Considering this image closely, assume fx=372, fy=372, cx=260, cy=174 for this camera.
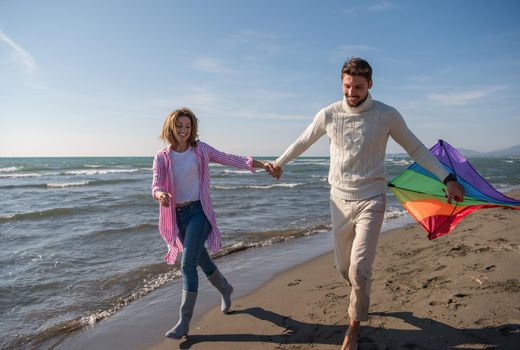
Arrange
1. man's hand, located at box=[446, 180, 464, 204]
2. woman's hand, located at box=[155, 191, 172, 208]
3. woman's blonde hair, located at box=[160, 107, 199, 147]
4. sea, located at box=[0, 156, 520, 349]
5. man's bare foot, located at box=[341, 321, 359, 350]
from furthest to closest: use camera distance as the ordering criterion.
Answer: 1. sea, located at box=[0, 156, 520, 349]
2. woman's blonde hair, located at box=[160, 107, 199, 147]
3. woman's hand, located at box=[155, 191, 172, 208]
4. man's bare foot, located at box=[341, 321, 359, 350]
5. man's hand, located at box=[446, 180, 464, 204]

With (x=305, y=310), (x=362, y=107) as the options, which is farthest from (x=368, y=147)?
(x=305, y=310)

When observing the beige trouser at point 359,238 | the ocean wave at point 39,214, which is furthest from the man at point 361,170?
the ocean wave at point 39,214

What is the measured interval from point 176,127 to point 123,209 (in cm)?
986

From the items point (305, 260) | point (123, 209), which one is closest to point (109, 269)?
point (305, 260)

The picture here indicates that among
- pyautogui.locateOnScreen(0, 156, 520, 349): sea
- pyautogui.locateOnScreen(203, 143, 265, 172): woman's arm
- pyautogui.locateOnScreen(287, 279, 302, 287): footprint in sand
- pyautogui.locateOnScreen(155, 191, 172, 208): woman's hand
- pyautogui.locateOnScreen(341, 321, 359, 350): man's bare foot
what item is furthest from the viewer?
pyautogui.locateOnScreen(287, 279, 302, 287): footprint in sand

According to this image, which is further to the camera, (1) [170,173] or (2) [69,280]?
(2) [69,280]

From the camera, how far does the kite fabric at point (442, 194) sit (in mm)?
3674

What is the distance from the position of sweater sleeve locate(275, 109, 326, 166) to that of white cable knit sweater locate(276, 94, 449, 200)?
8.5 inches

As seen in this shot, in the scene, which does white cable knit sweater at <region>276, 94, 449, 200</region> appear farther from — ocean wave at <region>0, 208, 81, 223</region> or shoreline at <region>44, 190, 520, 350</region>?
ocean wave at <region>0, 208, 81, 223</region>

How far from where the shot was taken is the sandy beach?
10.1 feet

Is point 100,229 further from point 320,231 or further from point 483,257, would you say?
point 483,257

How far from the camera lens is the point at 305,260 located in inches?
249

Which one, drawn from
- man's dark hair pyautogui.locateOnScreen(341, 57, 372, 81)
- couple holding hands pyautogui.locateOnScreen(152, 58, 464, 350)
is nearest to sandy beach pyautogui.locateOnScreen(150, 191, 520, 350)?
couple holding hands pyautogui.locateOnScreen(152, 58, 464, 350)

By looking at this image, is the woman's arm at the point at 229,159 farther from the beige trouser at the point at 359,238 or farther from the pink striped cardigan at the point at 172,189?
the beige trouser at the point at 359,238
